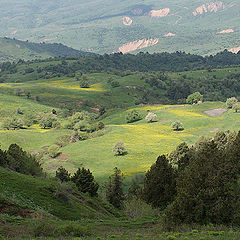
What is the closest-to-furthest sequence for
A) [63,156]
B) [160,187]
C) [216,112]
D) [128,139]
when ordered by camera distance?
[160,187]
[63,156]
[128,139]
[216,112]

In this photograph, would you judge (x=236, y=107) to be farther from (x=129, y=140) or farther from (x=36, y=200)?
(x=36, y=200)

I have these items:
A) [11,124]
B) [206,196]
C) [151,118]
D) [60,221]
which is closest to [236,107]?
[151,118]

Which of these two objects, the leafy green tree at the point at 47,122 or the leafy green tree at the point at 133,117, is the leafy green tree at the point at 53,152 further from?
the leafy green tree at the point at 133,117

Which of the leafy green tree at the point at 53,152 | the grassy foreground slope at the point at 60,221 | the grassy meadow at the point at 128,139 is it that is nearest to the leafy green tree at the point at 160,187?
the grassy foreground slope at the point at 60,221

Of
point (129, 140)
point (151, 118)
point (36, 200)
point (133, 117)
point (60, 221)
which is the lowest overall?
point (60, 221)

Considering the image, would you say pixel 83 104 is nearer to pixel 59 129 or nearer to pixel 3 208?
pixel 59 129

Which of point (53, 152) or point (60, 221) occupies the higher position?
point (53, 152)

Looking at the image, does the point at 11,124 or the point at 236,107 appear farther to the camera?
the point at 236,107

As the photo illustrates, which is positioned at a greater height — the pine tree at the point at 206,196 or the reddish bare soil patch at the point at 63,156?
the reddish bare soil patch at the point at 63,156

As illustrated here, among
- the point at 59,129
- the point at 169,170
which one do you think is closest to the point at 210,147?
the point at 169,170

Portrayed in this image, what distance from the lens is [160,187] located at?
52.2 meters

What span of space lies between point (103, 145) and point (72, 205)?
58.3 meters

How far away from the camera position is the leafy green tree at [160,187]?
169 feet

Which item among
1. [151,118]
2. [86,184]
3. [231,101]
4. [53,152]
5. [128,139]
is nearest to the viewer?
[86,184]
